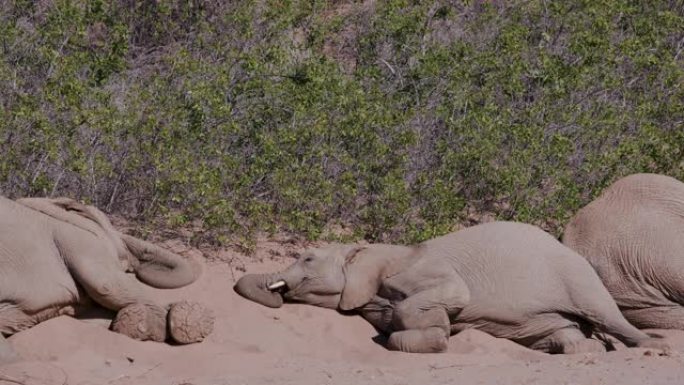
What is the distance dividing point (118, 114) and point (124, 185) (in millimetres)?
676

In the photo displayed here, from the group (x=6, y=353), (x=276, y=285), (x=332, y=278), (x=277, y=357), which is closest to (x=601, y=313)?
(x=332, y=278)

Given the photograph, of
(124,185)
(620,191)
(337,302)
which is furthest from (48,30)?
(620,191)

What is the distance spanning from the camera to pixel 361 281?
8.67 m

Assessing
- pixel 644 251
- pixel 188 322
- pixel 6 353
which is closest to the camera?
pixel 6 353

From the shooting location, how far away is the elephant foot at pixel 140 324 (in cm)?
761

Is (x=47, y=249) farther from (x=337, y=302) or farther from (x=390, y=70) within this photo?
(x=390, y=70)

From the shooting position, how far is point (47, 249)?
7641 mm

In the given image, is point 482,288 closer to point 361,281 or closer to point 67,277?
point 361,281

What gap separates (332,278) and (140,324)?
148 cm

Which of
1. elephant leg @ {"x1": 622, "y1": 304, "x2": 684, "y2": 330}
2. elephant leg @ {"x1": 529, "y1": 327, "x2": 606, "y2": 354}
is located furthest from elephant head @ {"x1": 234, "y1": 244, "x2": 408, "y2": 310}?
elephant leg @ {"x1": 622, "y1": 304, "x2": 684, "y2": 330}

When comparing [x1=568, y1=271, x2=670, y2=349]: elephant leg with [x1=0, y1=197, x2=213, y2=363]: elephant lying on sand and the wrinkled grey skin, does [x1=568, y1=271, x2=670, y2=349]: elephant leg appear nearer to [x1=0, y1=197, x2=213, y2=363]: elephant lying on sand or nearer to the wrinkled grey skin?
the wrinkled grey skin

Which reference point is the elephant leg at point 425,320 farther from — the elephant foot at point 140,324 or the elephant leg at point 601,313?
the elephant foot at point 140,324

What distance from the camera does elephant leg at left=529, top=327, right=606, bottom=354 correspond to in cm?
859

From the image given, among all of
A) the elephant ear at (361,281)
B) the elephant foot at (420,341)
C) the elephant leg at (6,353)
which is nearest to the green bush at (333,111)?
the elephant ear at (361,281)
